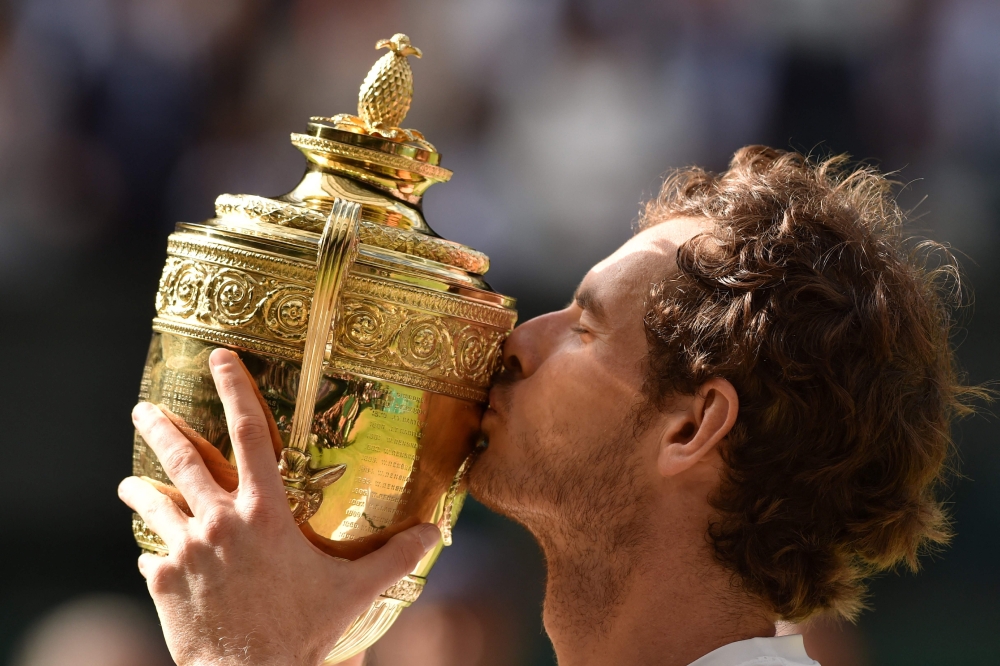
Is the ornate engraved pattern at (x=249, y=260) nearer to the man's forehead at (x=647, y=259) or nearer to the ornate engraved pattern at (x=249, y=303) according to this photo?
the ornate engraved pattern at (x=249, y=303)

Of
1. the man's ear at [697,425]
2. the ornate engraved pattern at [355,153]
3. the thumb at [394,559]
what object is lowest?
the thumb at [394,559]

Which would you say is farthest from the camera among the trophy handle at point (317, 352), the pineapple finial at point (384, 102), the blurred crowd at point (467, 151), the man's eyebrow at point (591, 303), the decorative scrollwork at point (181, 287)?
the blurred crowd at point (467, 151)

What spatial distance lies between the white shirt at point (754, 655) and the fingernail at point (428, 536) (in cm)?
61

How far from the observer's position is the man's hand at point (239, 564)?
185 cm

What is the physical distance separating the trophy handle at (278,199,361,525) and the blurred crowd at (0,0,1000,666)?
3.26 metres

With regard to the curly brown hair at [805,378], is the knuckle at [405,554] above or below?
below

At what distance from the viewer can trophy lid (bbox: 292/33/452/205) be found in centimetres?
200

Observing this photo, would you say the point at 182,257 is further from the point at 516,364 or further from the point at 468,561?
the point at 468,561

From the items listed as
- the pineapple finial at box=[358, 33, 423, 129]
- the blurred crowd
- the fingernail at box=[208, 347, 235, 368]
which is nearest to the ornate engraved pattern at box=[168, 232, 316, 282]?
the fingernail at box=[208, 347, 235, 368]

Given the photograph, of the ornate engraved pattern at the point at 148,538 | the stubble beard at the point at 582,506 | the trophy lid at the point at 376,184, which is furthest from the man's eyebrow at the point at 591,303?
the ornate engraved pattern at the point at 148,538

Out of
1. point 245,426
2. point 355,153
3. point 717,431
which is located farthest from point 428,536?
point 355,153

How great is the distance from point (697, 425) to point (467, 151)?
3.97 metres

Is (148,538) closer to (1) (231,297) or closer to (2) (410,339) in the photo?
(1) (231,297)

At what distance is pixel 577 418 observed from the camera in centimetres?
224
